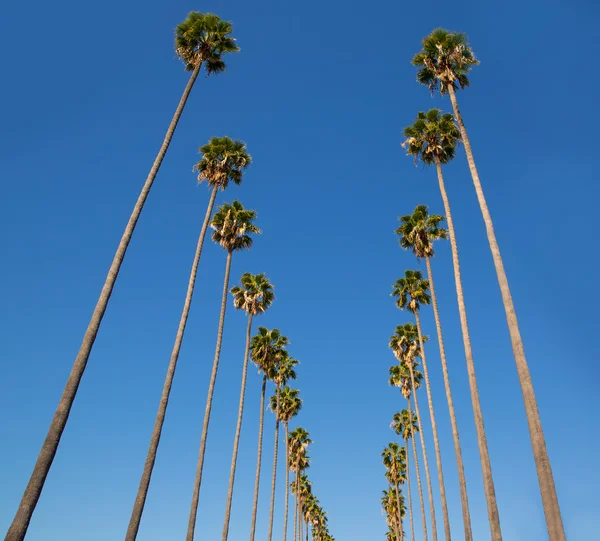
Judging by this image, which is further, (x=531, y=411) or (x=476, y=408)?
(x=476, y=408)

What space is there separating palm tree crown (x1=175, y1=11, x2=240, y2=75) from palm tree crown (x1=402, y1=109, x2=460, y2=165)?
38.7ft

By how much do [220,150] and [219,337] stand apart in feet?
41.2

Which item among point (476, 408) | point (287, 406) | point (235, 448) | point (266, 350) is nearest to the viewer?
point (476, 408)

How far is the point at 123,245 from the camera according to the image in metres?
16.0

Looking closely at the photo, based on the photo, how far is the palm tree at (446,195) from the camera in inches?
723

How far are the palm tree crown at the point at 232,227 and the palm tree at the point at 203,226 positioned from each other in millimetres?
3559

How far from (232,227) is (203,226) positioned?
6.86 m

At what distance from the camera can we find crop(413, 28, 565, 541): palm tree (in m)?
11.3

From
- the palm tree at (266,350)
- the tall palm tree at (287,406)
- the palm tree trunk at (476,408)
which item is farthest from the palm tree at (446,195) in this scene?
the tall palm tree at (287,406)

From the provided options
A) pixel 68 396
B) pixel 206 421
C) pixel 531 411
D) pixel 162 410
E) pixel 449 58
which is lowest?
pixel 68 396

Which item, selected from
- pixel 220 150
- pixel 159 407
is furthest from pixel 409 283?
pixel 159 407

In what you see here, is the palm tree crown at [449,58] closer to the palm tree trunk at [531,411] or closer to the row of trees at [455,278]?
the row of trees at [455,278]

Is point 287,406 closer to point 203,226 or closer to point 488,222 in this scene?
point 203,226

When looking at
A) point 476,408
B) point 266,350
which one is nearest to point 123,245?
point 476,408
